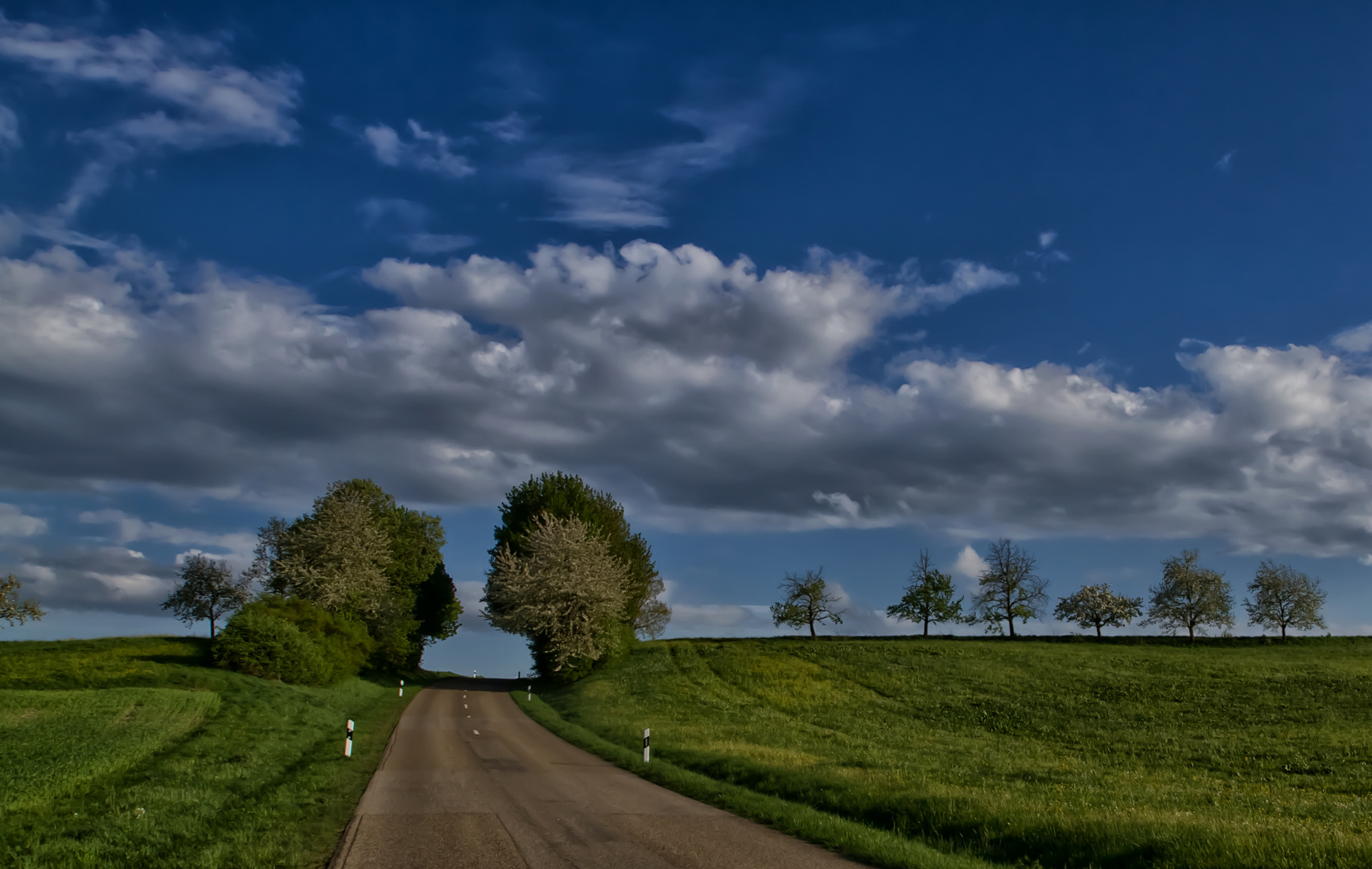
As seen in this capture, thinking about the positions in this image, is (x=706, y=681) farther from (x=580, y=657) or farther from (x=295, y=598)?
(x=295, y=598)

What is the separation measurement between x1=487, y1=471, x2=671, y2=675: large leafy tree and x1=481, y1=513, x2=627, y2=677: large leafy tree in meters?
1.07

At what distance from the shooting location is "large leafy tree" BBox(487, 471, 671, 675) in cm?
5953

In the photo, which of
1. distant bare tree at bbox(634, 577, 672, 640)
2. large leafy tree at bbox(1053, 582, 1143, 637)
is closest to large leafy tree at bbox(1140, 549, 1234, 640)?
large leafy tree at bbox(1053, 582, 1143, 637)

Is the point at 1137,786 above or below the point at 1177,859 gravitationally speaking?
below

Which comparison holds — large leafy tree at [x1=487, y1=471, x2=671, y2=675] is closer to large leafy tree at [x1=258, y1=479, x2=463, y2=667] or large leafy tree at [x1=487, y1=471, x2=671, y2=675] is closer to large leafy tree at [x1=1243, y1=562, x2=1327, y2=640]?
large leafy tree at [x1=258, y1=479, x2=463, y2=667]

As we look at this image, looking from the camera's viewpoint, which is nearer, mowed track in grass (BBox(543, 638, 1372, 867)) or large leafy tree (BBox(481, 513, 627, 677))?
mowed track in grass (BBox(543, 638, 1372, 867))

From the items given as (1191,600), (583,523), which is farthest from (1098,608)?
(583,523)

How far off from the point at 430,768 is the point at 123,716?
11.8m

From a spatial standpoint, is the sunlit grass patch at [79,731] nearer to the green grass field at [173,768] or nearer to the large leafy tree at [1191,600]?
the green grass field at [173,768]

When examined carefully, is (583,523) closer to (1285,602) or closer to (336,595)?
(336,595)

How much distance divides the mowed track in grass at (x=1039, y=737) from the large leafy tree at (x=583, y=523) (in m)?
4.60

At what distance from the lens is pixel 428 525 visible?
75.4m

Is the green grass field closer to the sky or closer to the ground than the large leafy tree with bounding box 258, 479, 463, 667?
closer to the ground

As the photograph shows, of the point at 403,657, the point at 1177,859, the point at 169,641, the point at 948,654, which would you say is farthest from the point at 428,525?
the point at 1177,859
